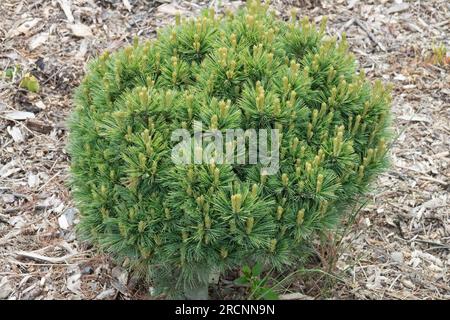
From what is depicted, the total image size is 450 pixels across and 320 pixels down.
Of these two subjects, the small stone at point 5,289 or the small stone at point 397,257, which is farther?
the small stone at point 397,257

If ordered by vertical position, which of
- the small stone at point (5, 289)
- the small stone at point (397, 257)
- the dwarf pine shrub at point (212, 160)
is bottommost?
the small stone at point (397, 257)

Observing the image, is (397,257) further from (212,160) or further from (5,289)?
(5,289)

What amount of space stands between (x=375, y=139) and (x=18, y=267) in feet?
6.72

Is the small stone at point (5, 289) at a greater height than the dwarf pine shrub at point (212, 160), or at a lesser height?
lesser

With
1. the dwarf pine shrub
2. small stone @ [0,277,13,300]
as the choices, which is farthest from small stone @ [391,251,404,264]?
small stone @ [0,277,13,300]

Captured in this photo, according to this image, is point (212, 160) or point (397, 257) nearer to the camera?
point (212, 160)

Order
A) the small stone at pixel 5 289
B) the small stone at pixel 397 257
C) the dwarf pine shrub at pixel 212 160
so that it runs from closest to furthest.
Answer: the dwarf pine shrub at pixel 212 160, the small stone at pixel 5 289, the small stone at pixel 397 257

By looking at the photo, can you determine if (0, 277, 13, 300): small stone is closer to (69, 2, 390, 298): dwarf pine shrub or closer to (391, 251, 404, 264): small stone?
(69, 2, 390, 298): dwarf pine shrub

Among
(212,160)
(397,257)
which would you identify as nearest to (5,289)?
(212,160)

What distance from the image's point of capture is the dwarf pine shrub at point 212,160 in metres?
2.58

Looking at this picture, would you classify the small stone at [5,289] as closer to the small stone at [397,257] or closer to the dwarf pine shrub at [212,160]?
the dwarf pine shrub at [212,160]

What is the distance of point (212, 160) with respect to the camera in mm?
2510

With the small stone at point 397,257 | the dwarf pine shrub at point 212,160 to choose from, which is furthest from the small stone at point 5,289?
the small stone at point 397,257

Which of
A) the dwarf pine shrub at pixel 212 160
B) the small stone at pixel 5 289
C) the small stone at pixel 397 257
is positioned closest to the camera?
the dwarf pine shrub at pixel 212 160
